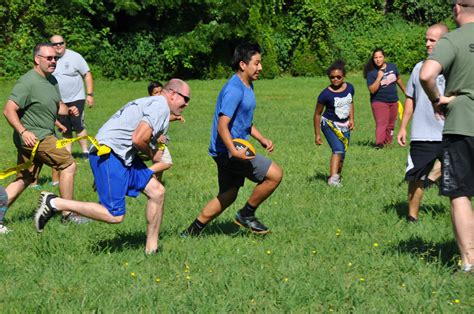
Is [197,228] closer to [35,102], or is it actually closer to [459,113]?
[35,102]

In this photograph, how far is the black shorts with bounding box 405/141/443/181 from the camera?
8.25m

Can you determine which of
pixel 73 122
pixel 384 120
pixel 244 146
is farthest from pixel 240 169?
pixel 384 120

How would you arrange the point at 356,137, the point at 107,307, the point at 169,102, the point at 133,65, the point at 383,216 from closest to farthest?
the point at 107,307 < the point at 169,102 < the point at 383,216 < the point at 356,137 < the point at 133,65

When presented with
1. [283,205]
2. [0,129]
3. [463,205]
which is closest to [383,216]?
[283,205]

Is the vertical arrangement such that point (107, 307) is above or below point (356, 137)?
above

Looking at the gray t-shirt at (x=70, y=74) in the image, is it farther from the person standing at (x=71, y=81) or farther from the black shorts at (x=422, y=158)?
the black shorts at (x=422, y=158)

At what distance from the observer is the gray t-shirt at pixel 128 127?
7047 mm

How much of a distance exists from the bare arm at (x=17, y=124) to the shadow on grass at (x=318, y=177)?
4.27m

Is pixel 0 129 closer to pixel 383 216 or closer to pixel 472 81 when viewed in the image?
pixel 383 216

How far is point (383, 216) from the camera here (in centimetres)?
889

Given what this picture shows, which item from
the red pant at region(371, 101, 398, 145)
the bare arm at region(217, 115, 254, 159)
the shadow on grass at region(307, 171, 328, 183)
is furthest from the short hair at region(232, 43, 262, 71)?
the red pant at region(371, 101, 398, 145)

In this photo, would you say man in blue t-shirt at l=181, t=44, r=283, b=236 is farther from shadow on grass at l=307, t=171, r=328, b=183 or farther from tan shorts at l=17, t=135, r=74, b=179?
shadow on grass at l=307, t=171, r=328, b=183

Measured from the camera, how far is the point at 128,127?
7152 mm

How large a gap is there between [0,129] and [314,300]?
14285 mm
